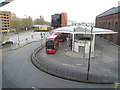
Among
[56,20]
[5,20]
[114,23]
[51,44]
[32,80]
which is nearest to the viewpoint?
[32,80]

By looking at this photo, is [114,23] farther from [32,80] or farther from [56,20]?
[56,20]

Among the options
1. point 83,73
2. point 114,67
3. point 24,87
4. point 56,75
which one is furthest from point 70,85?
point 114,67

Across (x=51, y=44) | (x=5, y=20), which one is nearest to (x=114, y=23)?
(x=51, y=44)

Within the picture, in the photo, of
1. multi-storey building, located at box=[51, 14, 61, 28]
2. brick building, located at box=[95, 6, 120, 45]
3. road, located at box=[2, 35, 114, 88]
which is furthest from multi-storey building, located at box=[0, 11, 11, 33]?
road, located at box=[2, 35, 114, 88]

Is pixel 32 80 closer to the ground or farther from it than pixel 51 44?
closer to the ground

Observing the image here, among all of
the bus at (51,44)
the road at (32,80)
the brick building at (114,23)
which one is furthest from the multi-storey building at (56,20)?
the road at (32,80)

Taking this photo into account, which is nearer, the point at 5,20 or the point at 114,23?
the point at 114,23

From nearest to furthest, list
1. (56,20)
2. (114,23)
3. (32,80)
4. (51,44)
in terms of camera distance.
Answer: (32,80) < (51,44) < (114,23) < (56,20)

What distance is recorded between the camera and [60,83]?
36.2 ft

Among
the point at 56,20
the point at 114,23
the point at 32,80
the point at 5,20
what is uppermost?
the point at 56,20

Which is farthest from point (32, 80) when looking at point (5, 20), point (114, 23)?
point (5, 20)

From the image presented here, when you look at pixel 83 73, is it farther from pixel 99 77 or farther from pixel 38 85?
pixel 38 85

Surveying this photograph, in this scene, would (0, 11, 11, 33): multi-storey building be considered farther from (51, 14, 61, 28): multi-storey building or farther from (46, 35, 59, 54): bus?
(46, 35, 59, 54): bus

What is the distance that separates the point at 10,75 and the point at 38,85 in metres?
4.16
